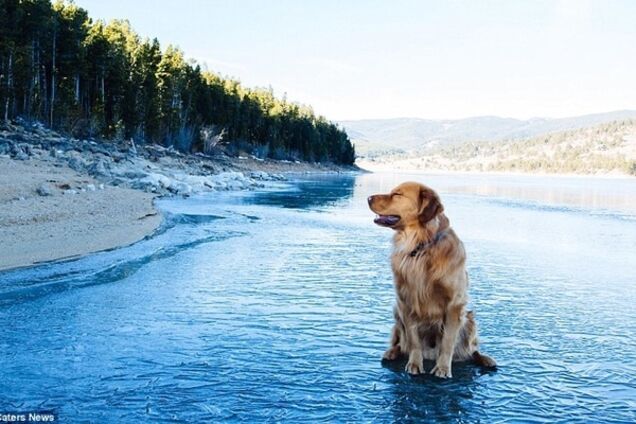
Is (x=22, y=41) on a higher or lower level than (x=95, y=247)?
higher

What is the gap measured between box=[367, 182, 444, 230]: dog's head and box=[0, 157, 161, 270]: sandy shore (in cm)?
677

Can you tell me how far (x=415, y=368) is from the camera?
4957 mm

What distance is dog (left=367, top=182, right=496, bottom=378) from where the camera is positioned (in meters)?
4.82

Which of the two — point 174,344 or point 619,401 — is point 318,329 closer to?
point 174,344

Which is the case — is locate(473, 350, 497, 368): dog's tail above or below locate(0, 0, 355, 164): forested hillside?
below

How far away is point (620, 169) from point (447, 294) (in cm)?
18401

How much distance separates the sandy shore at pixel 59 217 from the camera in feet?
34.9

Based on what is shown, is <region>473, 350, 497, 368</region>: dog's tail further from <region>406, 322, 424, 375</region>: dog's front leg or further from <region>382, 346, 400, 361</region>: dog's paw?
<region>382, 346, 400, 361</region>: dog's paw

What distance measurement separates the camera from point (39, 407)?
4039 mm

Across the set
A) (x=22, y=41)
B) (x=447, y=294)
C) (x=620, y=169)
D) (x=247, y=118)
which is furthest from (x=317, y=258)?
(x=620, y=169)

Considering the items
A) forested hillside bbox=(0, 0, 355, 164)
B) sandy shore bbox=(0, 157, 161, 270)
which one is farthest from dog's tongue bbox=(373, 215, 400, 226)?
forested hillside bbox=(0, 0, 355, 164)

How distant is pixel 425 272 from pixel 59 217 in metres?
12.1

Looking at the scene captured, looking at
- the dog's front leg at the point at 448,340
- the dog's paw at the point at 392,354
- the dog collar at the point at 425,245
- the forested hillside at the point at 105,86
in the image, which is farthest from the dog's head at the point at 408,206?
the forested hillside at the point at 105,86

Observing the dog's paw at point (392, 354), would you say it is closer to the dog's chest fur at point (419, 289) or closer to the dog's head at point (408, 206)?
the dog's chest fur at point (419, 289)
